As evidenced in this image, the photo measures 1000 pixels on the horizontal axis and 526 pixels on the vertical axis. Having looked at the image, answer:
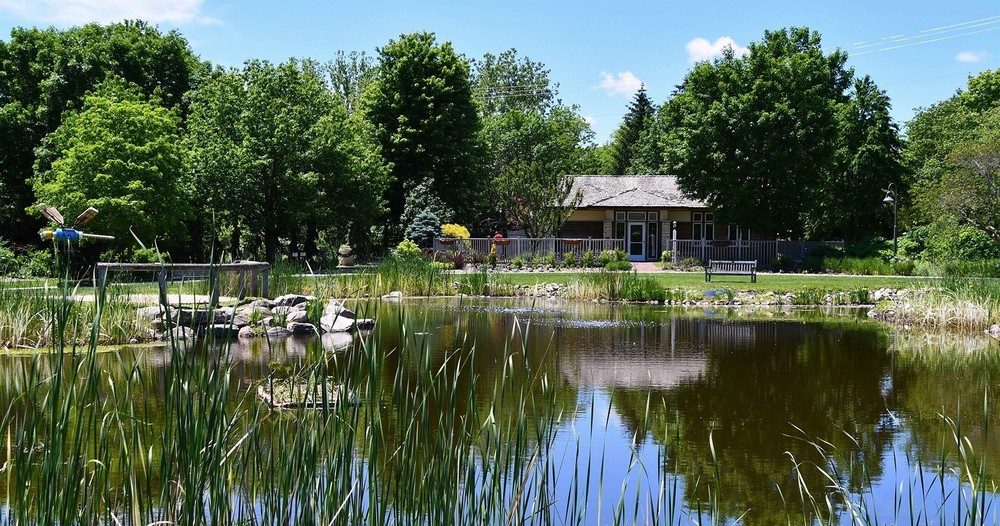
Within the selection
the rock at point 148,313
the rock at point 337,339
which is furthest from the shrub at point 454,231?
the rock at point 148,313

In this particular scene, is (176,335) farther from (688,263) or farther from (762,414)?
(688,263)

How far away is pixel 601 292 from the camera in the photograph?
2133 centimetres

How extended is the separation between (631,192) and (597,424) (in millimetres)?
30650

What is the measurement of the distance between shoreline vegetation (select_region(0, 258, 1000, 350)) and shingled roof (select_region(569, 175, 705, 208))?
8.75 m

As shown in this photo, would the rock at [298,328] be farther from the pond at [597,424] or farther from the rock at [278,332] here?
the pond at [597,424]

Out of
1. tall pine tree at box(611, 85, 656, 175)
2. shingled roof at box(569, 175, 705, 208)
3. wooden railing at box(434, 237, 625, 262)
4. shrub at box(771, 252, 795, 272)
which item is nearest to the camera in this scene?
shrub at box(771, 252, 795, 272)

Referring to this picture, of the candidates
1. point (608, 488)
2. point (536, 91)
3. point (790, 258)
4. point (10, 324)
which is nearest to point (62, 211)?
point (10, 324)

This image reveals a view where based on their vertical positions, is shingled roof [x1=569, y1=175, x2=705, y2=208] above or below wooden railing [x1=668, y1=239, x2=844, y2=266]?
above

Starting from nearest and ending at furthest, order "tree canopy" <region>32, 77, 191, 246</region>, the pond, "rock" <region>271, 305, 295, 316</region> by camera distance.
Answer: the pond < "rock" <region>271, 305, 295, 316</region> < "tree canopy" <region>32, 77, 191, 246</region>

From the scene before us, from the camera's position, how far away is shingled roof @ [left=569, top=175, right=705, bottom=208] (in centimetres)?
3666

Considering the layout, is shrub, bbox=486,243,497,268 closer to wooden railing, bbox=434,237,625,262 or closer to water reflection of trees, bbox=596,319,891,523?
wooden railing, bbox=434,237,625,262

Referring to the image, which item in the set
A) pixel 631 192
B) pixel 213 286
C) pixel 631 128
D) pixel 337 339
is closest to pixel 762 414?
pixel 213 286

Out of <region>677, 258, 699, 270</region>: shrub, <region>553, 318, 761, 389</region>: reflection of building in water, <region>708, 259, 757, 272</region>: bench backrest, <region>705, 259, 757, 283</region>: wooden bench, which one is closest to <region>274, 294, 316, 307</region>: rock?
<region>553, 318, 761, 389</region>: reflection of building in water

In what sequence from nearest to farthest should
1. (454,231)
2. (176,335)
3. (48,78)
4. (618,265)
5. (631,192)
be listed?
(176,335), (48,78), (618,265), (454,231), (631,192)
